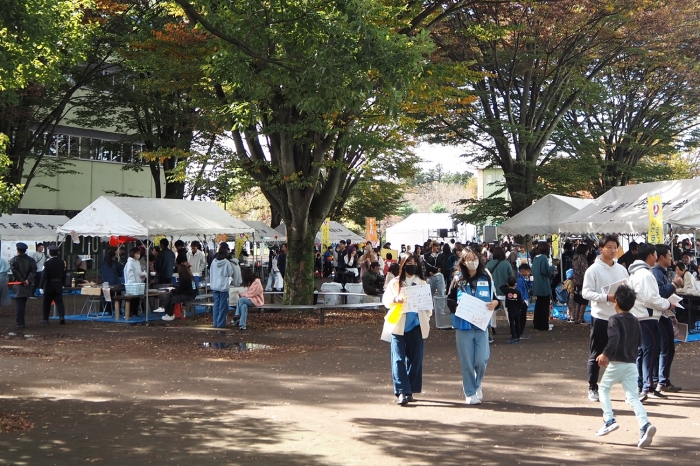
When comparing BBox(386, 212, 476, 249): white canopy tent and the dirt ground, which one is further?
BBox(386, 212, 476, 249): white canopy tent

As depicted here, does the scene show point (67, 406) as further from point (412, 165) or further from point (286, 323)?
point (412, 165)

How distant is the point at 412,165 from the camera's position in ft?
106

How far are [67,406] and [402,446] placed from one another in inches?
154

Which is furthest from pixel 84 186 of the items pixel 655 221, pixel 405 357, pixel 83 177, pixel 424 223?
pixel 405 357

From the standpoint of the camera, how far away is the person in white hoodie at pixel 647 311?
7930mm

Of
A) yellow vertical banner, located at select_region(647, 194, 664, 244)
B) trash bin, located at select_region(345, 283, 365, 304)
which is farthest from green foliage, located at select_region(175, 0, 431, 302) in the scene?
yellow vertical banner, located at select_region(647, 194, 664, 244)

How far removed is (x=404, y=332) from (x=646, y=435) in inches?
111

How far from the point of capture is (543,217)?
21609 mm

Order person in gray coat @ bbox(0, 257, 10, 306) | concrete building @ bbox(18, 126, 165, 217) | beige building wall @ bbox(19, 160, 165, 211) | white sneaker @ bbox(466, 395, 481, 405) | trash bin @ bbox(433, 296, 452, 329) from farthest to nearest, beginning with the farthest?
beige building wall @ bbox(19, 160, 165, 211) → concrete building @ bbox(18, 126, 165, 217) → trash bin @ bbox(433, 296, 452, 329) → person in gray coat @ bbox(0, 257, 10, 306) → white sneaker @ bbox(466, 395, 481, 405)

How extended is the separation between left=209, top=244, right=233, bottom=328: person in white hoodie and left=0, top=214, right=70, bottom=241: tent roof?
14109 millimetres

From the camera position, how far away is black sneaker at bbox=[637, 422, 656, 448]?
6348mm

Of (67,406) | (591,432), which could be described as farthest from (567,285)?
(67,406)

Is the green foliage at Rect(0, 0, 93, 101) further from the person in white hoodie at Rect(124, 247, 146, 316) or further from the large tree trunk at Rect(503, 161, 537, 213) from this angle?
the large tree trunk at Rect(503, 161, 537, 213)

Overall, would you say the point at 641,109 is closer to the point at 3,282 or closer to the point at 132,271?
the point at 132,271
